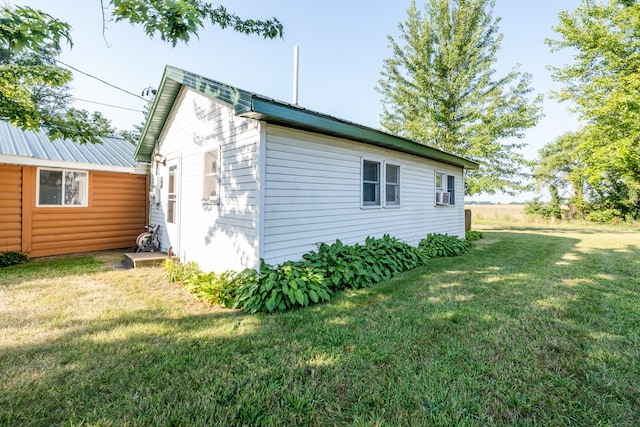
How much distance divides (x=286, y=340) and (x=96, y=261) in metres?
6.49

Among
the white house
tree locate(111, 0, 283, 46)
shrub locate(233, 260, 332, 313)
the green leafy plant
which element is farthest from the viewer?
the green leafy plant

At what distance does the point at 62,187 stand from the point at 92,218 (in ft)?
3.51

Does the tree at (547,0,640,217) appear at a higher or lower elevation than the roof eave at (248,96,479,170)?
higher

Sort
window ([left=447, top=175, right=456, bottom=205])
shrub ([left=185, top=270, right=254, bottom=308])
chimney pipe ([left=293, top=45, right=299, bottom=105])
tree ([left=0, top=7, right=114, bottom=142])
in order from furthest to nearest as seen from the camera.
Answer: window ([left=447, top=175, right=456, bottom=205]) < chimney pipe ([left=293, top=45, right=299, bottom=105]) < shrub ([left=185, top=270, right=254, bottom=308]) < tree ([left=0, top=7, right=114, bottom=142])

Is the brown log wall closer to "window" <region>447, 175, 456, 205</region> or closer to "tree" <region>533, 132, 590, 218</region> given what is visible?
"window" <region>447, 175, 456, 205</region>

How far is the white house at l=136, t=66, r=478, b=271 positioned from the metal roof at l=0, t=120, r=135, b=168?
2.69ft

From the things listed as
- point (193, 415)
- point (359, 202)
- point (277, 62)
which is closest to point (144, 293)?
point (193, 415)

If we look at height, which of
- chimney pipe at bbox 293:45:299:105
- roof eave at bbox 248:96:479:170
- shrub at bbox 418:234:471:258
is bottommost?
shrub at bbox 418:234:471:258

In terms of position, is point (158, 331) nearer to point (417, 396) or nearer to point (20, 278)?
point (417, 396)

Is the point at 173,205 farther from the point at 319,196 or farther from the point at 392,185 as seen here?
the point at 392,185

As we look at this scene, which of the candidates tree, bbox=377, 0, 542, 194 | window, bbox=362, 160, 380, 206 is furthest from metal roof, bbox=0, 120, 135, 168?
tree, bbox=377, 0, 542, 194

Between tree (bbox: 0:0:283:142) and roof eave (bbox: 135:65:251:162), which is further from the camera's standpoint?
roof eave (bbox: 135:65:251:162)

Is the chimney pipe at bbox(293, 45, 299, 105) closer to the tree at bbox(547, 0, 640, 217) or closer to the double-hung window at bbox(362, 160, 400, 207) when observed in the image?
the double-hung window at bbox(362, 160, 400, 207)

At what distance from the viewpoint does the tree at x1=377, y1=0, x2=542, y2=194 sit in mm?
13961
